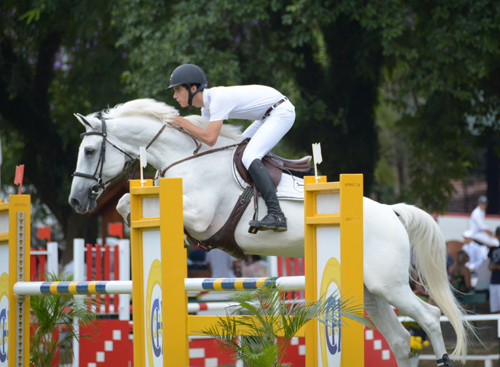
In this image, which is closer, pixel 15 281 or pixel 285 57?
pixel 15 281

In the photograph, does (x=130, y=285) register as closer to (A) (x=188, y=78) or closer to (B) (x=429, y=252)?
(A) (x=188, y=78)

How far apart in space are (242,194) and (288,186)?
0.31 meters

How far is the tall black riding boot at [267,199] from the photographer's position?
3.92 meters

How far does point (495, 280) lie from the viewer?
798 centimetres

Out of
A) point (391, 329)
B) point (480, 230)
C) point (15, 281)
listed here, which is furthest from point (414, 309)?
point (480, 230)

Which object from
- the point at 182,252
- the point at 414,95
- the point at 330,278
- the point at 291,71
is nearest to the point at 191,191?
the point at 182,252

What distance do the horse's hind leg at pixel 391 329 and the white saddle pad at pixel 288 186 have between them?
0.84m

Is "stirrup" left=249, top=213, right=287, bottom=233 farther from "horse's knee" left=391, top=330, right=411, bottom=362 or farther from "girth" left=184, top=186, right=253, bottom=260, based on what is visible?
"horse's knee" left=391, top=330, right=411, bottom=362

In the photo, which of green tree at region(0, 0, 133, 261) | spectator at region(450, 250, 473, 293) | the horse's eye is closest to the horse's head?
the horse's eye

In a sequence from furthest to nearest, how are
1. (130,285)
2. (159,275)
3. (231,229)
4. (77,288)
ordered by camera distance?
(231,229) < (77,288) < (130,285) < (159,275)

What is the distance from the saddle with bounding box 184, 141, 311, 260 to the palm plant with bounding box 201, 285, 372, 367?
0.92 meters

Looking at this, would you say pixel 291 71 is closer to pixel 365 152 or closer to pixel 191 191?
pixel 365 152

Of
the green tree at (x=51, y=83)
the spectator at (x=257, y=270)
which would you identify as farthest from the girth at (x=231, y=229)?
the green tree at (x=51, y=83)

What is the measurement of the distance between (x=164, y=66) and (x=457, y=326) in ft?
18.2
